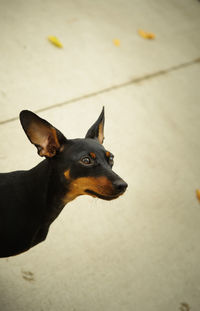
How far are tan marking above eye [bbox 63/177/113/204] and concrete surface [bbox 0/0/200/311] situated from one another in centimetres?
91

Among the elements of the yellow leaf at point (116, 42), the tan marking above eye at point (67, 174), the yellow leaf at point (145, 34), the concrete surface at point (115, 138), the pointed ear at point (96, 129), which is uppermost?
the pointed ear at point (96, 129)

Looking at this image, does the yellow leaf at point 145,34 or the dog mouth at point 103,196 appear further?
the yellow leaf at point 145,34

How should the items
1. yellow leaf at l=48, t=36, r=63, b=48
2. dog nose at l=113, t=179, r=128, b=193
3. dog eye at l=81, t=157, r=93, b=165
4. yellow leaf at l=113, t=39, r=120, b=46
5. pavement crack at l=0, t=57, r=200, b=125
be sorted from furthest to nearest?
yellow leaf at l=113, t=39, r=120, b=46 < yellow leaf at l=48, t=36, r=63, b=48 < pavement crack at l=0, t=57, r=200, b=125 < dog eye at l=81, t=157, r=93, b=165 < dog nose at l=113, t=179, r=128, b=193

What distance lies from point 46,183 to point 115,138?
5.83ft

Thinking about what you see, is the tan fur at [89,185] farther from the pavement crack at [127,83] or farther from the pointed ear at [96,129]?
the pavement crack at [127,83]

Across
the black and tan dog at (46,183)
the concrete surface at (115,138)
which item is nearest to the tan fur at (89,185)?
the black and tan dog at (46,183)

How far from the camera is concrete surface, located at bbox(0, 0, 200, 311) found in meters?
2.66

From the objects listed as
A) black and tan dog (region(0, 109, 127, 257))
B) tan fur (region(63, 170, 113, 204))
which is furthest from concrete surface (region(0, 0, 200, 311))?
tan fur (region(63, 170, 113, 204))

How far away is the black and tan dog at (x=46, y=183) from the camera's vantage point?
2004mm

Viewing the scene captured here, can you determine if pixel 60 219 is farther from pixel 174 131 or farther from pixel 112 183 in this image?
pixel 174 131

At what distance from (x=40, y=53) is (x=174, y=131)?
197 centimetres

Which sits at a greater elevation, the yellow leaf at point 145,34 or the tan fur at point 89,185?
the tan fur at point 89,185

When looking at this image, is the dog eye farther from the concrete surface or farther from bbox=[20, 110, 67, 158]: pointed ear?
the concrete surface

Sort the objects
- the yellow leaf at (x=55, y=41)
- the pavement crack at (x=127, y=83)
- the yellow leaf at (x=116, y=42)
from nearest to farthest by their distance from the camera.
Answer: the pavement crack at (x=127, y=83)
the yellow leaf at (x=55, y=41)
the yellow leaf at (x=116, y=42)
